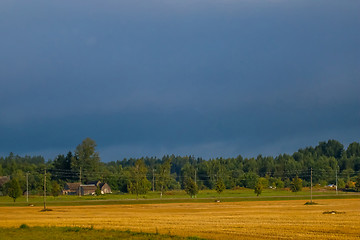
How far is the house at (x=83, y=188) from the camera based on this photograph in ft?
606

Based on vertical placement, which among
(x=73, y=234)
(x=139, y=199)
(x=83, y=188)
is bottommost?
(x=83, y=188)

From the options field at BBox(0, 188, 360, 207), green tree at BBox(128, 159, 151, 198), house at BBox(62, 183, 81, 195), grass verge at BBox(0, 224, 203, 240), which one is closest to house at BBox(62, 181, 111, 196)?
house at BBox(62, 183, 81, 195)

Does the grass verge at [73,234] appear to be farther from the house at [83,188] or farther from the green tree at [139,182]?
the house at [83,188]

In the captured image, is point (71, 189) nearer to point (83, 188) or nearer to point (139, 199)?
point (83, 188)

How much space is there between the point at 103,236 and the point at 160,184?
126719 mm

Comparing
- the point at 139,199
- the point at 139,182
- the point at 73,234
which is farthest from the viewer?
the point at 139,182

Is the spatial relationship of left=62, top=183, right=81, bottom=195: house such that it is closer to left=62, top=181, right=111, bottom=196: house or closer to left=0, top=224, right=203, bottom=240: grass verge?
left=62, top=181, right=111, bottom=196: house

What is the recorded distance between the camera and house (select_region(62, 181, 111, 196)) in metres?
185

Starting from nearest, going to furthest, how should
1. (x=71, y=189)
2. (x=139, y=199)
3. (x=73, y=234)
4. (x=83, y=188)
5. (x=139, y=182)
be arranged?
(x=73, y=234)
(x=139, y=199)
(x=139, y=182)
(x=83, y=188)
(x=71, y=189)

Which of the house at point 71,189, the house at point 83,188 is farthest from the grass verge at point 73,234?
the house at point 71,189

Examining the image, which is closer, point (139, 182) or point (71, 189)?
point (139, 182)

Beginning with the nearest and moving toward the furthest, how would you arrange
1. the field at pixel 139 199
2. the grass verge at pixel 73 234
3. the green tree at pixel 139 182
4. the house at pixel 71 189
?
the grass verge at pixel 73 234 → the field at pixel 139 199 → the green tree at pixel 139 182 → the house at pixel 71 189

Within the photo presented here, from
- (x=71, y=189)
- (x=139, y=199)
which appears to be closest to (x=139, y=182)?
(x=139, y=199)

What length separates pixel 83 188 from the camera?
7303 inches
